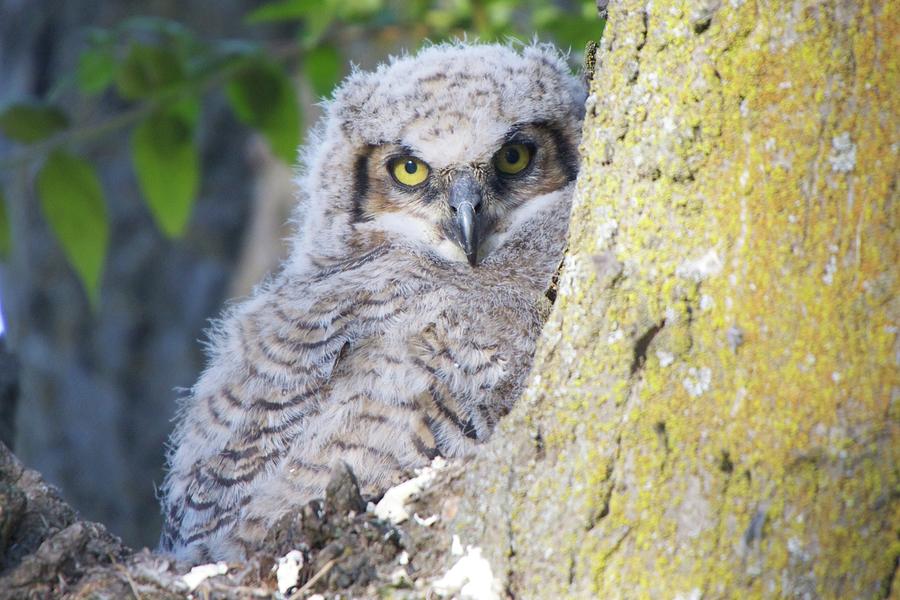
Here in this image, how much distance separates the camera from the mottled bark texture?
1.38m

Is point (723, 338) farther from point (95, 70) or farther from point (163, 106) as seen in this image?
point (95, 70)

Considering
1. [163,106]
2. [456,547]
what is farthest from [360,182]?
[456,547]

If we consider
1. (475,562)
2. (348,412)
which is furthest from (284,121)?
Result: (475,562)

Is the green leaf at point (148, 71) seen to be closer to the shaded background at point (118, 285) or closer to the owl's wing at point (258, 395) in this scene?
the owl's wing at point (258, 395)

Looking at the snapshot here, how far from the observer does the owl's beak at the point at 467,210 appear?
2715 mm

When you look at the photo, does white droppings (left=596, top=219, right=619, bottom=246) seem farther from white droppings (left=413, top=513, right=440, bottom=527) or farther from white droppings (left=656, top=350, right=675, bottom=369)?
white droppings (left=413, top=513, right=440, bottom=527)

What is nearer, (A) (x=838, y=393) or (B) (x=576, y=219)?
(A) (x=838, y=393)

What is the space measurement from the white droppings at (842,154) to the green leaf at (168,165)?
7.92 feet

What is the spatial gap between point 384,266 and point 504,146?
20.9 inches

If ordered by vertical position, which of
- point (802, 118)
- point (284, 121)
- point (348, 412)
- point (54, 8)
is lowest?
point (348, 412)

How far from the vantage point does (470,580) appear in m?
1.59

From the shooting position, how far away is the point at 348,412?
228 cm

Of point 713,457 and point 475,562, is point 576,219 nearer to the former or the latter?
point 713,457

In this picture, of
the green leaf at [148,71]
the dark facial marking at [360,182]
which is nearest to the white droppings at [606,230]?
the dark facial marking at [360,182]
